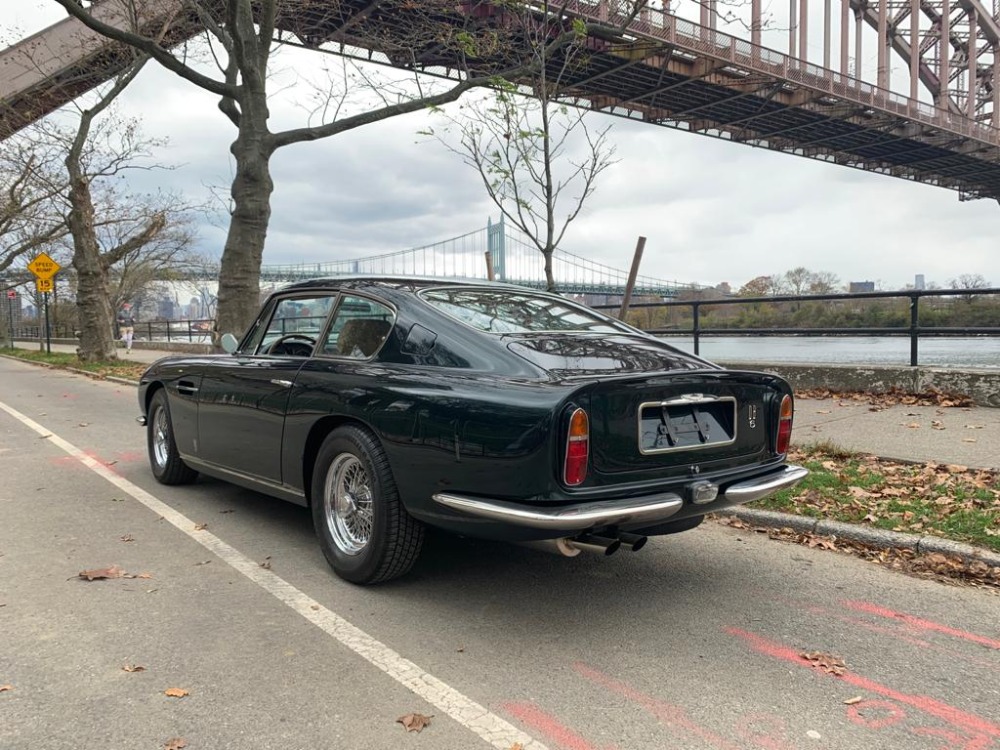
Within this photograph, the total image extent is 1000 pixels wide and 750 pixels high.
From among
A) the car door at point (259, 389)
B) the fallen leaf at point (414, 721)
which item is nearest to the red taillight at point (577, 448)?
the fallen leaf at point (414, 721)

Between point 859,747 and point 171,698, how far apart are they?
7.56 ft

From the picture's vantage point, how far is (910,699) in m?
2.74

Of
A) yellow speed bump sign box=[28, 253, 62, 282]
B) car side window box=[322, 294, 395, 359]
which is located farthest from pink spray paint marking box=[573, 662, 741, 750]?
yellow speed bump sign box=[28, 253, 62, 282]

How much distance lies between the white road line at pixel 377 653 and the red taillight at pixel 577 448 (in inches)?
36.0

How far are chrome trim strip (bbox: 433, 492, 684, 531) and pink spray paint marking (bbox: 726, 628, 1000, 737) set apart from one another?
2.21 feet

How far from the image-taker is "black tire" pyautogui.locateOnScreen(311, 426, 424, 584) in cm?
353

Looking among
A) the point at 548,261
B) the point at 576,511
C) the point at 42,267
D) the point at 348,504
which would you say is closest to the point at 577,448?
the point at 576,511

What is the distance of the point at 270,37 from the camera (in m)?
13.9

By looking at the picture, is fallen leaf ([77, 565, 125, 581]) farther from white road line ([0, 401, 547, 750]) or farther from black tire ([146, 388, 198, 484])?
black tire ([146, 388, 198, 484])

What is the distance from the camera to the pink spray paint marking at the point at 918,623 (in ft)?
10.6

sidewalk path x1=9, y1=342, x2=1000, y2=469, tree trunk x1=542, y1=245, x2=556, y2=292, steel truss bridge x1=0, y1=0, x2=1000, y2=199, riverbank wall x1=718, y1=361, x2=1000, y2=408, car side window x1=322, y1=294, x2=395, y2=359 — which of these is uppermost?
steel truss bridge x1=0, y1=0, x2=1000, y2=199

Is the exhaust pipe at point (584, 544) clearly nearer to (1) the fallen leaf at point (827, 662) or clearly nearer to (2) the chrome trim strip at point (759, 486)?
(2) the chrome trim strip at point (759, 486)

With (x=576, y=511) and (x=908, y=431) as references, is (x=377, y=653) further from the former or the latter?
(x=908, y=431)

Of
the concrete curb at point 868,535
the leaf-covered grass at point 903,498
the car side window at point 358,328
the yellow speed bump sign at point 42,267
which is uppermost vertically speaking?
the yellow speed bump sign at point 42,267
